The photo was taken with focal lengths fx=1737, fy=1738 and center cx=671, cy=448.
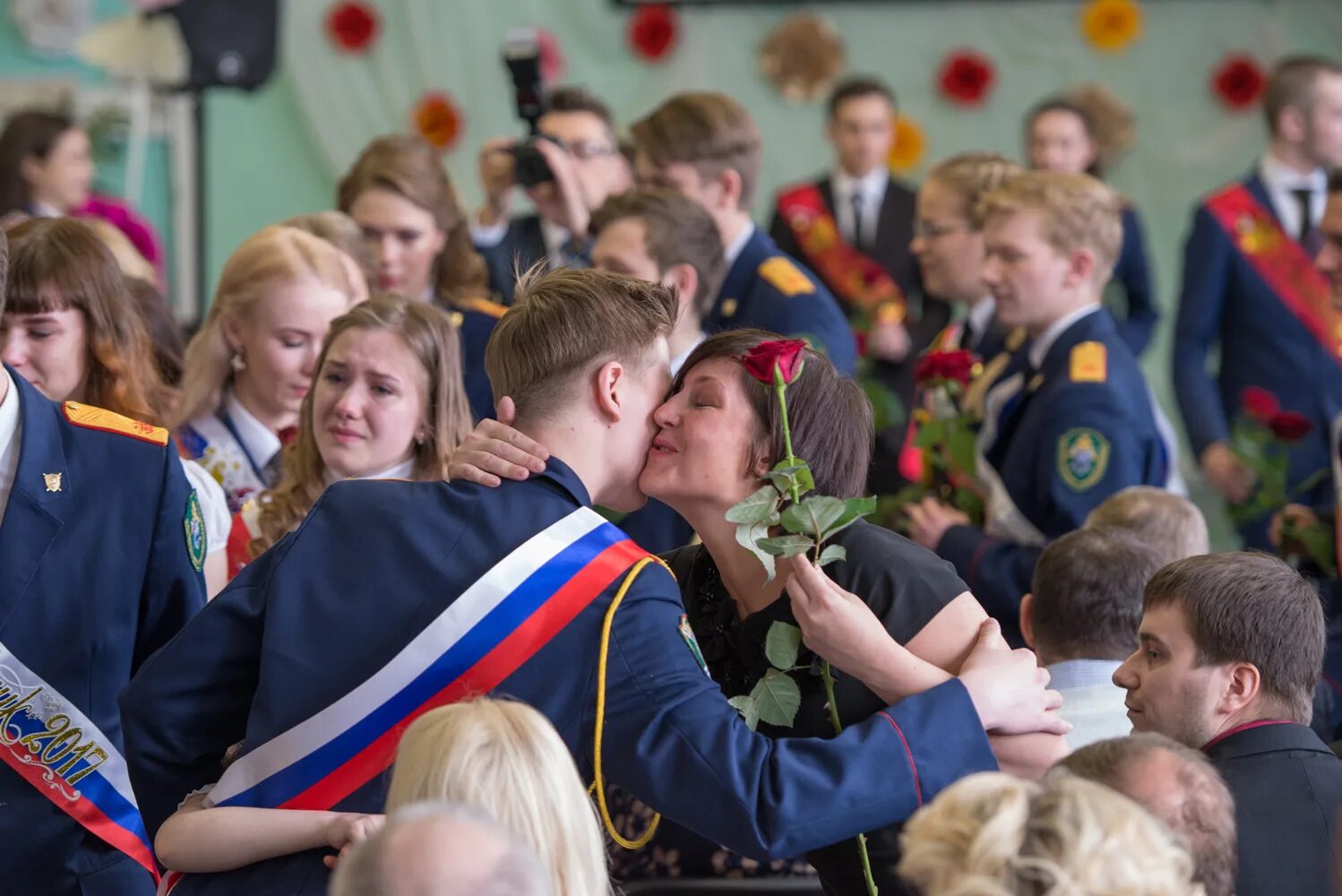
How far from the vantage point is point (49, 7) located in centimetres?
819

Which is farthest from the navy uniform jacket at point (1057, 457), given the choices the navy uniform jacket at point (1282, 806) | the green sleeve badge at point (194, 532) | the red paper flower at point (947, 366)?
the green sleeve badge at point (194, 532)

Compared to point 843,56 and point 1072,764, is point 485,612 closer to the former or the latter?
point 1072,764

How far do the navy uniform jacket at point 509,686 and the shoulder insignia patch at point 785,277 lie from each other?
2.10 m

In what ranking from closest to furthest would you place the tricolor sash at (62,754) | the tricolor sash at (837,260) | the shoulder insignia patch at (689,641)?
the shoulder insignia patch at (689,641) < the tricolor sash at (62,754) < the tricolor sash at (837,260)

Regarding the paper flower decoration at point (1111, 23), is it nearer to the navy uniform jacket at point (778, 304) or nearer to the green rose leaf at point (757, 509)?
the navy uniform jacket at point (778, 304)

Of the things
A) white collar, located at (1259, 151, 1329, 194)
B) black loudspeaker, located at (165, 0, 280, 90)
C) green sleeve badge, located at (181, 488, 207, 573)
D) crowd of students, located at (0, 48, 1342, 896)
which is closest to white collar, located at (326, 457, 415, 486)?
crowd of students, located at (0, 48, 1342, 896)

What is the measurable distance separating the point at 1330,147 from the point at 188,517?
4.03 meters

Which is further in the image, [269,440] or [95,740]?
[269,440]

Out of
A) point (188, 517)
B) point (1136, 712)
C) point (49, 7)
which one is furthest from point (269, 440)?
point (49, 7)

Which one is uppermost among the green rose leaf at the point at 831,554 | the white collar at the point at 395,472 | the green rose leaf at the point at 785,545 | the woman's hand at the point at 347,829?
the green rose leaf at the point at 785,545

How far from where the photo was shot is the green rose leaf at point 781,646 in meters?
2.14

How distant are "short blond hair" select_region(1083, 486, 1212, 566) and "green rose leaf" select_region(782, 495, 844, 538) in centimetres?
113

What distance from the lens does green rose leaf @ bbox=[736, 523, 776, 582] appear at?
6.79ft

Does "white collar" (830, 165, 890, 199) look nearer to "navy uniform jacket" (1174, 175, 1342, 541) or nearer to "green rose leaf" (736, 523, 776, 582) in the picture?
"navy uniform jacket" (1174, 175, 1342, 541)
